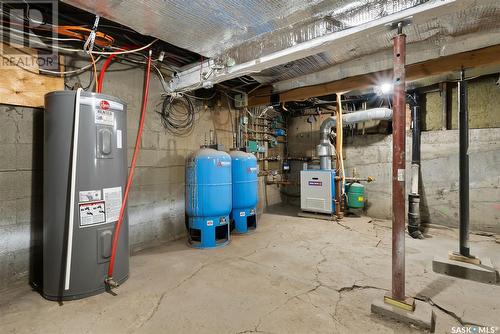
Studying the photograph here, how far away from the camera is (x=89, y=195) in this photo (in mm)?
1824

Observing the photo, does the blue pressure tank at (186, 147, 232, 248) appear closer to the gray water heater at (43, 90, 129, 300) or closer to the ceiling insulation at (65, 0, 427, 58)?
the gray water heater at (43, 90, 129, 300)

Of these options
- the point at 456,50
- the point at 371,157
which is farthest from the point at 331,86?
the point at 371,157

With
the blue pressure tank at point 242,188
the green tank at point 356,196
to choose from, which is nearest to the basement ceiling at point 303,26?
the blue pressure tank at point 242,188

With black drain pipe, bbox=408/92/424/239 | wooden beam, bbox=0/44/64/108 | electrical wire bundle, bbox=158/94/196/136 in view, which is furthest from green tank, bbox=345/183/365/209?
wooden beam, bbox=0/44/64/108

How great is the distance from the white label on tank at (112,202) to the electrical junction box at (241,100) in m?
2.53

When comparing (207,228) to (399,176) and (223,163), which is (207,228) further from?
(399,176)

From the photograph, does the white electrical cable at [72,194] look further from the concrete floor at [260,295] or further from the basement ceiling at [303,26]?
the basement ceiling at [303,26]

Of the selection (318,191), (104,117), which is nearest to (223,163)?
(104,117)

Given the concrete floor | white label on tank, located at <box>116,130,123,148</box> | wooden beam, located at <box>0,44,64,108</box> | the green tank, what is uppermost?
wooden beam, located at <box>0,44,64,108</box>

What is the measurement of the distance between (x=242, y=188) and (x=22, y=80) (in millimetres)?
2461

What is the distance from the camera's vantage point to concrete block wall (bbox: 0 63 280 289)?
76.5 inches

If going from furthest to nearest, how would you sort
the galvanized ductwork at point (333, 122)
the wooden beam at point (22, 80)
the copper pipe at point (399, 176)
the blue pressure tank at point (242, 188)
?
the galvanized ductwork at point (333, 122) < the blue pressure tank at point (242, 188) < the wooden beam at point (22, 80) < the copper pipe at point (399, 176)

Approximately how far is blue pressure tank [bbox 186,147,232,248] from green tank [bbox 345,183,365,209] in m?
2.41

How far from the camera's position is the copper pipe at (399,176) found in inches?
64.8
